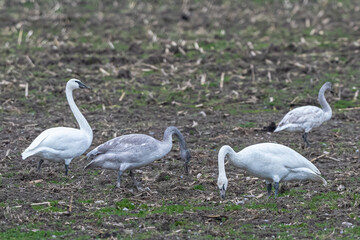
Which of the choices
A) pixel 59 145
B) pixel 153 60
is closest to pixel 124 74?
pixel 153 60

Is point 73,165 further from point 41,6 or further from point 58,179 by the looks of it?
point 41,6

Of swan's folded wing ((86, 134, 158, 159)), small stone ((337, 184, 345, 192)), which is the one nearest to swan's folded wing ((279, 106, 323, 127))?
small stone ((337, 184, 345, 192))

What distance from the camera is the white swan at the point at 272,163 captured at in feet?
35.6

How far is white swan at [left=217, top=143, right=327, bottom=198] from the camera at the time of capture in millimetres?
10836

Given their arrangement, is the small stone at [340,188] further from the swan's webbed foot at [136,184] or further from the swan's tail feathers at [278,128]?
the swan's tail feathers at [278,128]

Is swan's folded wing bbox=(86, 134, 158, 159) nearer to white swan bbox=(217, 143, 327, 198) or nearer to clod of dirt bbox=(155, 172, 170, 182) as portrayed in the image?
clod of dirt bbox=(155, 172, 170, 182)

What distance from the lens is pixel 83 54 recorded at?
22.3m

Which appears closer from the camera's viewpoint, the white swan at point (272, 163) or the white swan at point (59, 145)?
the white swan at point (272, 163)

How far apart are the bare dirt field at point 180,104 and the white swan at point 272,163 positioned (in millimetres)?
330

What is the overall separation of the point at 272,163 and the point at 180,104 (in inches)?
290

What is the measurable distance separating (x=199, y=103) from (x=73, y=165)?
559 cm

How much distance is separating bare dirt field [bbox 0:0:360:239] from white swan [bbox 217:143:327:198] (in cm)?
33

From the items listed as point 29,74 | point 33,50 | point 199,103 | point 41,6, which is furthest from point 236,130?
point 41,6

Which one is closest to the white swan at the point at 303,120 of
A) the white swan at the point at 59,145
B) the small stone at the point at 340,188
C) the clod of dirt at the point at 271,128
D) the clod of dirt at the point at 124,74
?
the clod of dirt at the point at 271,128
